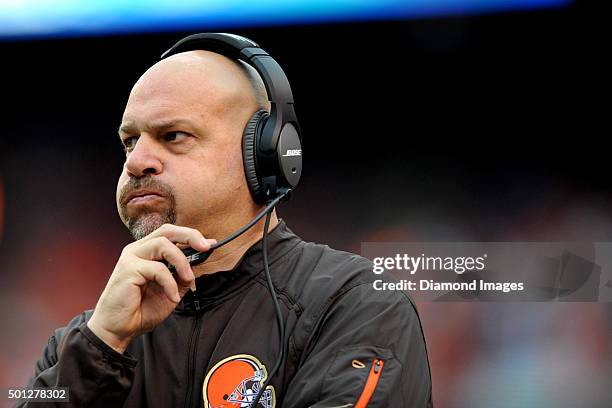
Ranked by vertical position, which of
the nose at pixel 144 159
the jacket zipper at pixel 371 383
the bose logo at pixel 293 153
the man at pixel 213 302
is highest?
the bose logo at pixel 293 153

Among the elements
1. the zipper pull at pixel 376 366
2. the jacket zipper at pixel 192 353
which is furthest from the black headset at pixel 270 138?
the zipper pull at pixel 376 366

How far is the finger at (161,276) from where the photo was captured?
3.28 ft

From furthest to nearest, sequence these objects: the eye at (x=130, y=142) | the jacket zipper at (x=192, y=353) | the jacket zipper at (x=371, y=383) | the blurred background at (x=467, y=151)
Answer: the blurred background at (x=467, y=151) < the eye at (x=130, y=142) < the jacket zipper at (x=192, y=353) < the jacket zipper at (x=371, y=383)

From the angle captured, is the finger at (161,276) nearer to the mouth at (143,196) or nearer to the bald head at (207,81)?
the mouth at (143,196)

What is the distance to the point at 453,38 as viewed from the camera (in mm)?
1926

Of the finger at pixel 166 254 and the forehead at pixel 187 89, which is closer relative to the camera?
the finger at pixel 166 254

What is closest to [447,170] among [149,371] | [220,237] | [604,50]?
[604,50]

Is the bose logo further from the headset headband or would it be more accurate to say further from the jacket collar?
the jacket collar

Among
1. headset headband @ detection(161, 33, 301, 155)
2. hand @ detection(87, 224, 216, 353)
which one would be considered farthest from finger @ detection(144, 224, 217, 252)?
headset headband @ detection(161, 33, 301, 155)

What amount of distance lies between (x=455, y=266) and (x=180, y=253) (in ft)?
2.97

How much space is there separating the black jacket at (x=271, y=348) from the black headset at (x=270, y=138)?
0.34 ft

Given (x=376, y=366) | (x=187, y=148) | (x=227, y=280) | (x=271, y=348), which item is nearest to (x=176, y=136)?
(x=187, y=148)

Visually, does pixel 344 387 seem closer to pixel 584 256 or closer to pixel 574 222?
pixel 584 256

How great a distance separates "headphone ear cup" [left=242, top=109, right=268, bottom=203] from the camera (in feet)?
3.84
